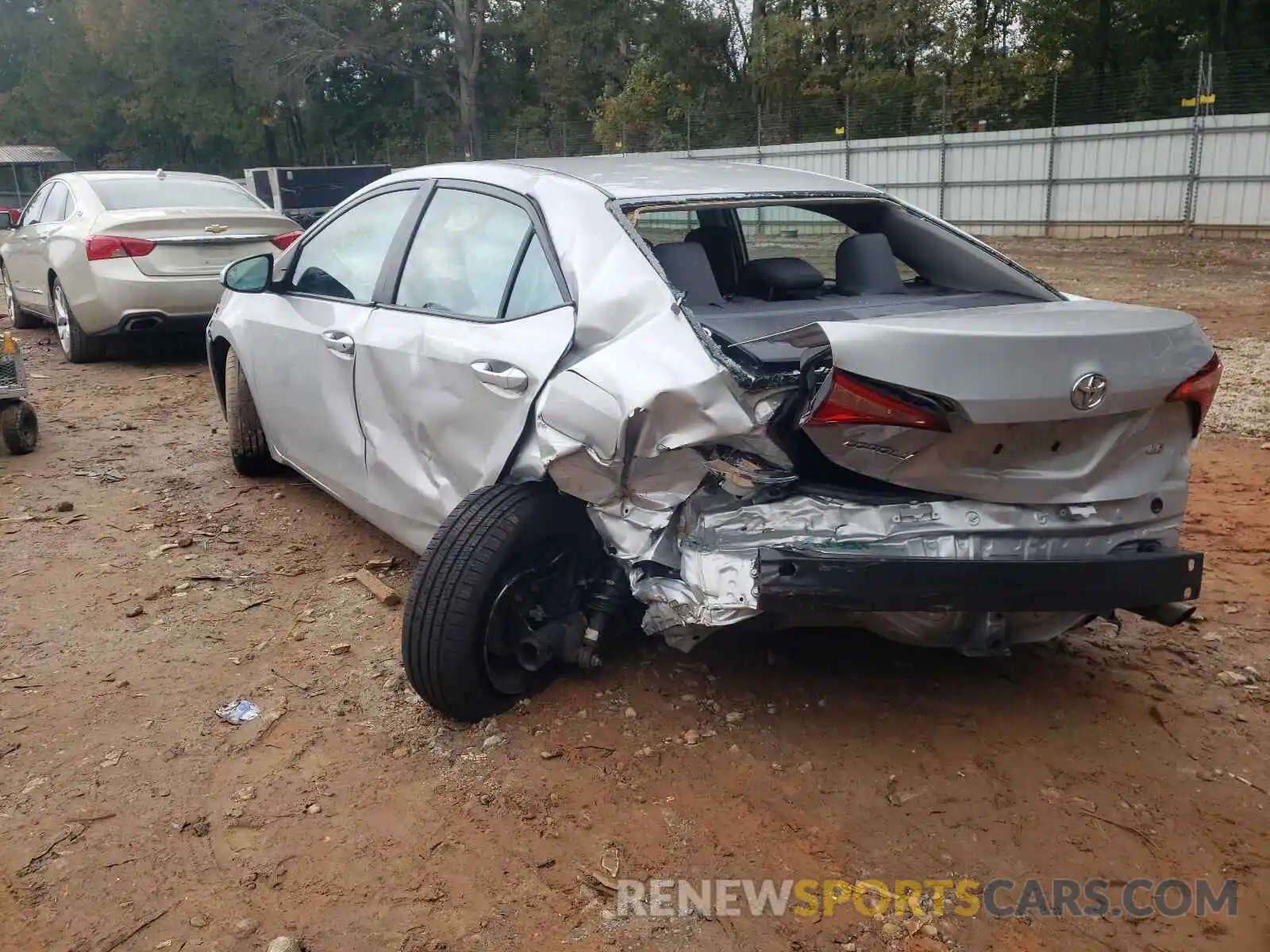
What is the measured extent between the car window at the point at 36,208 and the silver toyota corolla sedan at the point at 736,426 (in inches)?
297

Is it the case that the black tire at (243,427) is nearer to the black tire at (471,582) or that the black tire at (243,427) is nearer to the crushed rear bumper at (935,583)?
the black tire at (471,582)

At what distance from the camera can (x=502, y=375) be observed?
3.23m

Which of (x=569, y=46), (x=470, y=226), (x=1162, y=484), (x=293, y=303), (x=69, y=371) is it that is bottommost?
(x=69, y=371)

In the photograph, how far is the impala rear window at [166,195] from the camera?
8.88 meters

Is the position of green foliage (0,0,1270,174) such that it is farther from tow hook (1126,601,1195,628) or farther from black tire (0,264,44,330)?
tow hook (1126,601,1195,628)

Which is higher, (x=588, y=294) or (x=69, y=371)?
(x=588, y=294)

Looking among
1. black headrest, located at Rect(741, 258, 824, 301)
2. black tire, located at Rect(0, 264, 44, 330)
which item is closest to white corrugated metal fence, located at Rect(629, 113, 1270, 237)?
black tire, located at Rect(0, 264, 44, 330)

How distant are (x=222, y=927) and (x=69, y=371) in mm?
7849

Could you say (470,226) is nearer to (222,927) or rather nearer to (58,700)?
(58,700)

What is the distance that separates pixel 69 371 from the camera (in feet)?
29.8

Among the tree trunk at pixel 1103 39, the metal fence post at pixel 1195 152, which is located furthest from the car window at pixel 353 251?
the tree trunk at pixel 1103 39

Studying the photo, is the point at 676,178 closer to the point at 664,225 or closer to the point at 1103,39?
the point at 664,225

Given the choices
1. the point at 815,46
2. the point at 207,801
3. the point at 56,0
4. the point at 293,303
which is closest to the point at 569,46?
the point at 815,46

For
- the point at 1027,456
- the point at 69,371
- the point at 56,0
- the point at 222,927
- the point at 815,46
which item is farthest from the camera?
the point at 56,0
